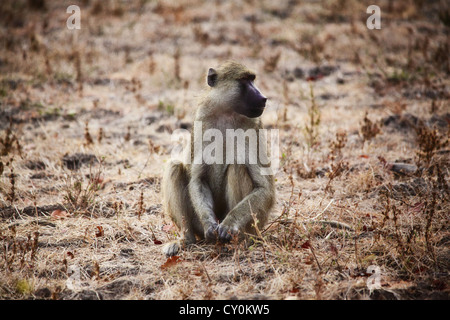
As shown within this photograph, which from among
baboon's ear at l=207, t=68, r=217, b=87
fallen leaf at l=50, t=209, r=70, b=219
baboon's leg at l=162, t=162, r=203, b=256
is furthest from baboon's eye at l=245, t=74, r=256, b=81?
fallen leaf at l=50, t=209, r=70, b=219

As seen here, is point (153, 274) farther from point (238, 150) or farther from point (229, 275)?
point (238, 150)

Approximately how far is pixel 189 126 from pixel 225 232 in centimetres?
332

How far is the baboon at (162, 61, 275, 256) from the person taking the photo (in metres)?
3.53

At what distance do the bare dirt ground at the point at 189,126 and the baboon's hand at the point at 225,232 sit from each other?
0.32 feet

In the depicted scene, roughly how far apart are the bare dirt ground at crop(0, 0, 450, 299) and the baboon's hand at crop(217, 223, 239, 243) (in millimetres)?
96

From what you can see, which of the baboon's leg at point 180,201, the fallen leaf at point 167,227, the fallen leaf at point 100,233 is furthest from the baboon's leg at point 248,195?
the fallen leaf at point 100,233

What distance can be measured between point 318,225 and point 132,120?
151 inches

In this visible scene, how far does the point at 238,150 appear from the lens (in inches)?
142

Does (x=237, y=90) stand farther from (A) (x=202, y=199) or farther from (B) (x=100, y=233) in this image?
(B) (x=100, y=233)

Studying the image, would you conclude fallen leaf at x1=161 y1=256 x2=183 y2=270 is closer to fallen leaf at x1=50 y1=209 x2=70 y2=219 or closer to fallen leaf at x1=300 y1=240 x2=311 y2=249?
fallen leaf at x1=300 y1=240 x2=311 y2=249

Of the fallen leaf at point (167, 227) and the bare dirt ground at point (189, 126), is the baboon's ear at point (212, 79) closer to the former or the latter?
the bare dirt ground at point (189, 126)

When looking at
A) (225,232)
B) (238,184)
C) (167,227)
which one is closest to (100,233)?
(167,227)

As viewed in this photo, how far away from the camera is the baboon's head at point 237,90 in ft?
11.7
